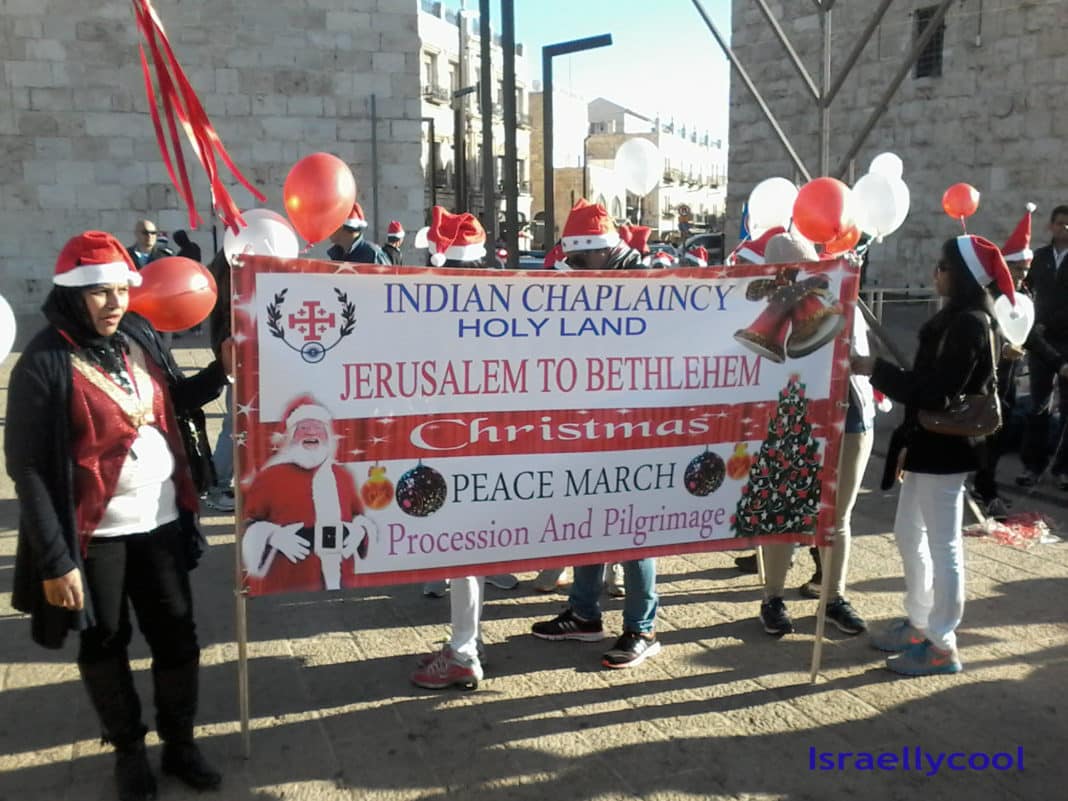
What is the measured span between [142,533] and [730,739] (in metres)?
2.14

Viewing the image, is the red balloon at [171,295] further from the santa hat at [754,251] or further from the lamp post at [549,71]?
the lamp post at [549,71]

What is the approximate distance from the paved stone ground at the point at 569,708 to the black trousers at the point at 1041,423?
2245 mm

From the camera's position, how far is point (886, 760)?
3.23m

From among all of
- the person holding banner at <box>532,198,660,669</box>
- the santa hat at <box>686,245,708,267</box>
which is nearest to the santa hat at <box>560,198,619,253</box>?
the person holding banner at <box>532,198,660,669</box>

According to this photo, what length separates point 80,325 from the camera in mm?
2832

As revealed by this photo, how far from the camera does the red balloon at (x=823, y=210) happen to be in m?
4.58

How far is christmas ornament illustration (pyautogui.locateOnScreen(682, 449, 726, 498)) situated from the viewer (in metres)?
3.72

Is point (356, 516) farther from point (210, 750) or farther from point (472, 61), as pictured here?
point (472, 61)

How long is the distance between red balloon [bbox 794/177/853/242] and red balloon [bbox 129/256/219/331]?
290 cm

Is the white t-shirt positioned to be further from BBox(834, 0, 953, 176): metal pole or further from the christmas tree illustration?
BBox(834, 0, 953, 176): metal pole

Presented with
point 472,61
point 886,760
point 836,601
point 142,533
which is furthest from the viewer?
point 472,61

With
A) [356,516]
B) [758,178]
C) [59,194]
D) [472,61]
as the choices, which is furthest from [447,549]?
[472,61]

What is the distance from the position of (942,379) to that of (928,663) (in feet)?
3.96

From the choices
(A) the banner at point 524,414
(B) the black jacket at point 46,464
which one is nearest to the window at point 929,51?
(A) the banner at point 524,414
